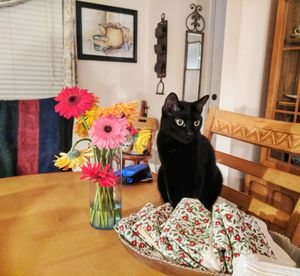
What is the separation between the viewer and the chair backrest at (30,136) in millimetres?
1232

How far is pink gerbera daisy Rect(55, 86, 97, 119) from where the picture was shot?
66 cm

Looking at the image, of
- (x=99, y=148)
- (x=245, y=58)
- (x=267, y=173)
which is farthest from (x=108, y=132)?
(x=245, y=58)

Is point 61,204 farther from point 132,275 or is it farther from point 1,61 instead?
point 1,61

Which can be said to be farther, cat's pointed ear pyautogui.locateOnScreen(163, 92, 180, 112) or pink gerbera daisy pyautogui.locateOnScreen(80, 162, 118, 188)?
cat's pointed ear pyautogui.locateOnScreen(163, 92, 180, 112)

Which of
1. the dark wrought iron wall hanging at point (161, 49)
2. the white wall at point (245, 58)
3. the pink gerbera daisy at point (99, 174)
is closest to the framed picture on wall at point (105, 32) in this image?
the dark wrought iron wall hanging at point (161, 49)

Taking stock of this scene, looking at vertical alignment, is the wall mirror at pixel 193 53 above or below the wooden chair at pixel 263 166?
above

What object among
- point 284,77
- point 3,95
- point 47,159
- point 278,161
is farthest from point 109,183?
point 3,95

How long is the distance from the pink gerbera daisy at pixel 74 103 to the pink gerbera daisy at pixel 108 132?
52 millimetres

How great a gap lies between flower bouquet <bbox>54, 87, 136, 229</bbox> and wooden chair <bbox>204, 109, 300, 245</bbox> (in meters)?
0.46

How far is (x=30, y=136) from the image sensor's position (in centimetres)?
128

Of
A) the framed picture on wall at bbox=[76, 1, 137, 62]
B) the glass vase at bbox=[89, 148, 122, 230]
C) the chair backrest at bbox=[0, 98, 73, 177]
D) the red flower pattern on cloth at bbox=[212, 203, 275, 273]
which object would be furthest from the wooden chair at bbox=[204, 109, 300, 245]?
the framed picture on wall at bbox=[76, 1, 137, 62]

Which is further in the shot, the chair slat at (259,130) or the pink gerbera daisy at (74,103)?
the chair slat at (259,130)

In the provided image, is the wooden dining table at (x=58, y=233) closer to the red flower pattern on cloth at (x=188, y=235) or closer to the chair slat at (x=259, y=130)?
the red flower pattern on cloth at (x=188, y=235)

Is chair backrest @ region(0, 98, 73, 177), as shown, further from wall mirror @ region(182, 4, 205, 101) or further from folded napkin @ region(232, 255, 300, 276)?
wall mirror @ region(182, 4, 205, 101)
